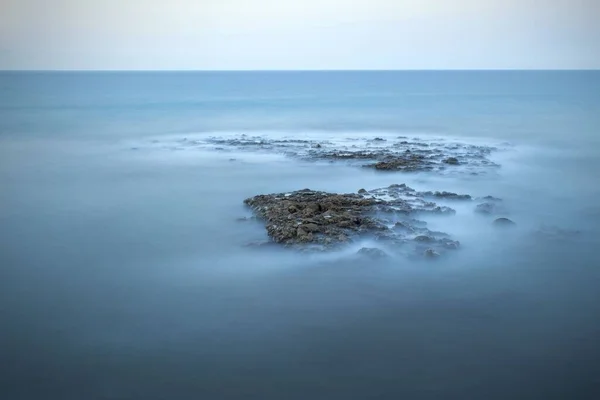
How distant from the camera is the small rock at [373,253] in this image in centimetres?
859

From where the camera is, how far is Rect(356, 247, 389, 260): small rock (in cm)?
859


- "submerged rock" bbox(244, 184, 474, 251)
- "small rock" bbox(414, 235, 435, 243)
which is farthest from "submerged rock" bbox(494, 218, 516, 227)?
"small rock" bbox(414, 235, 435, 243)

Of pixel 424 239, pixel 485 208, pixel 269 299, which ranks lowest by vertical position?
pixel 269 299

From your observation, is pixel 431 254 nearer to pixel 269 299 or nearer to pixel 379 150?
pixel 269 299

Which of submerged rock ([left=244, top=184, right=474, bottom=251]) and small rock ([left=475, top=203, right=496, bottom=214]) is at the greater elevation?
small rock ([left=475, top=203, right=496, bottom=214])

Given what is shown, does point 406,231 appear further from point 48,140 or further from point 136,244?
point 48,140

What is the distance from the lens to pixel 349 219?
9.84 metres

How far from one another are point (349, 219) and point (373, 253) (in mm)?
1303

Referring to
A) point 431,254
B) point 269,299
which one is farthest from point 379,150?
point 269,299

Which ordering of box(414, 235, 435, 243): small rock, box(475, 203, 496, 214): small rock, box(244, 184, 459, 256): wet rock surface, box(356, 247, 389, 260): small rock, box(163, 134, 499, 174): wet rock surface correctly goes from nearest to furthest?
box(356, 247, 389, 260): small rock
box(244, 184, 459, 256): wet rock surface
box(414, 235, 435, 243): small rock
box(475, 203, 496, 214): small rock
box(163, 134, 499, 174): wet rock surface

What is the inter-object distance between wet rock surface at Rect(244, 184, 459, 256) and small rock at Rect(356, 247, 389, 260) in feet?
0.16

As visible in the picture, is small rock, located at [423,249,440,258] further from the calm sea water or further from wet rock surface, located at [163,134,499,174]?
wet rock surface, located at [163,134,499,174]

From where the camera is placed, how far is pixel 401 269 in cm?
825

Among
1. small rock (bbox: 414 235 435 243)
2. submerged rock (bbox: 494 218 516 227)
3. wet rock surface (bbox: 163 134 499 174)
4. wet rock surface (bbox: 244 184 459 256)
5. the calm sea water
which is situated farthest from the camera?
wet rock surface (bbox: 163 134 499 174)
